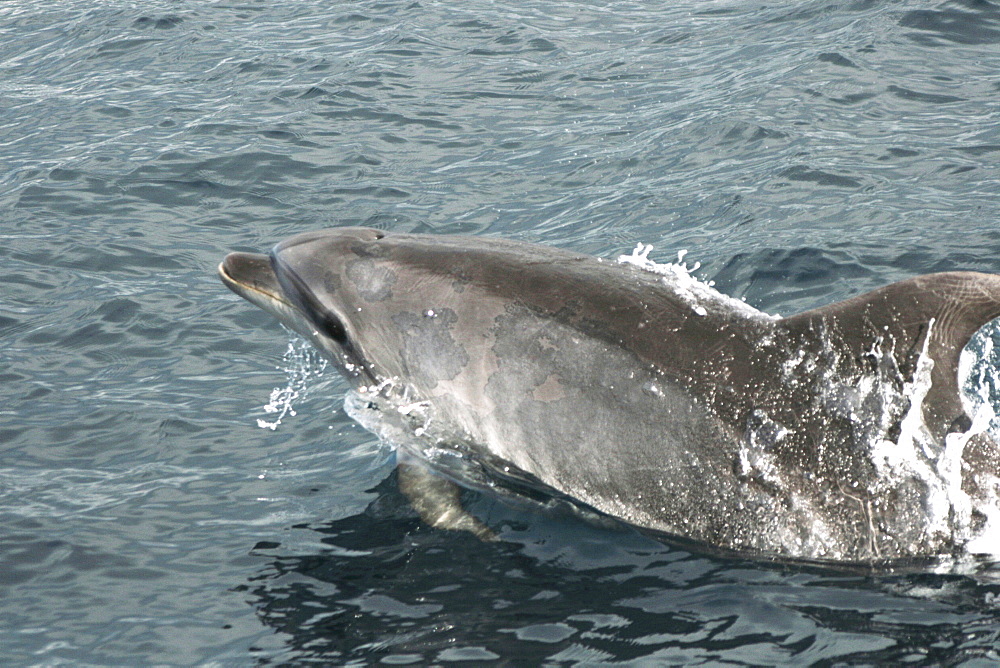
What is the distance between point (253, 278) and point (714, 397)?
149 inches

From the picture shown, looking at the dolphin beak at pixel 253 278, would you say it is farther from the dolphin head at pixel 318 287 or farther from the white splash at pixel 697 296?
the white splash at pixel 697 296

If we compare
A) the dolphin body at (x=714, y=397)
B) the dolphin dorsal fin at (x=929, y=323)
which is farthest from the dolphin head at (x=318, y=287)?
the dolphin dorsal fin at (x=929, y=323)

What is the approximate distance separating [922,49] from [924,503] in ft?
43.7

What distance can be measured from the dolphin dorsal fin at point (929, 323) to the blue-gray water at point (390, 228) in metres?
1.10

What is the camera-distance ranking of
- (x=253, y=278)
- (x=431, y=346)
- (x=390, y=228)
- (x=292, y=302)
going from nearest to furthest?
(x=431, y=346), (x=292, y=302), (x=253, y=278), (x=390, y=228)

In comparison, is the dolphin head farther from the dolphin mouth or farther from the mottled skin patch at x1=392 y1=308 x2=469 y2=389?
the mottled skin patch at x1=392 y1=308 x2=469 y2=389

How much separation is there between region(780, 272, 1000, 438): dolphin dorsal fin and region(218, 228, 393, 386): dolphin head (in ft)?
10.5

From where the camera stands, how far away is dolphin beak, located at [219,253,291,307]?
9.59 meters

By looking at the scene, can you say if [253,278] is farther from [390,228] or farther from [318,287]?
[390,228]

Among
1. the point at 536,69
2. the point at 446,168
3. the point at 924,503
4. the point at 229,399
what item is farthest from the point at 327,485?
the point at 536,69

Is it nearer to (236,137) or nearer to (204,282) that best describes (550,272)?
(204,282)

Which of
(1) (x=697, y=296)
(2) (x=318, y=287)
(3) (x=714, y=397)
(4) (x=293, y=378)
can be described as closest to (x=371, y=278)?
(2) (x=318, y=287)

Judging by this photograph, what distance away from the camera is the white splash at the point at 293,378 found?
37.8ft

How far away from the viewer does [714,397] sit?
7.88 metres
